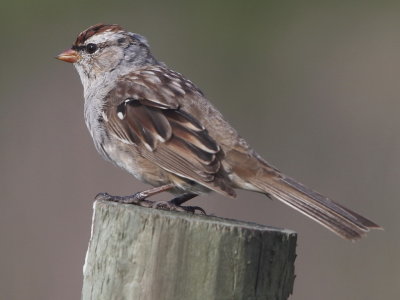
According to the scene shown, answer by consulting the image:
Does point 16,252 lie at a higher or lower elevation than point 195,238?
higher

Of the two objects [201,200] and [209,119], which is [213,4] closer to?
[201,200]

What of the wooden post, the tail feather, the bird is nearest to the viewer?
the wooden post

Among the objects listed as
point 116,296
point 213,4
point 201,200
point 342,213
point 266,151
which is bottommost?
point 116,296

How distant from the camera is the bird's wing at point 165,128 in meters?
5.23

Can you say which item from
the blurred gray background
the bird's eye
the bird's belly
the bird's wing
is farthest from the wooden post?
the blurred gray background

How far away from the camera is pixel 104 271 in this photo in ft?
13.3

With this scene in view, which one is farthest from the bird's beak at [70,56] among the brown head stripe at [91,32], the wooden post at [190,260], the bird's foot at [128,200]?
the wooden post at [190,260]

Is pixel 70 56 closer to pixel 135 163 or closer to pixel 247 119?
pixel 135 163

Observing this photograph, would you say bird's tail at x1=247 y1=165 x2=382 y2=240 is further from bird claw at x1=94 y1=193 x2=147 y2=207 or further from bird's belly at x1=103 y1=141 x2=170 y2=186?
bird claw at x1=94 y1=193 x2=147 y2=207

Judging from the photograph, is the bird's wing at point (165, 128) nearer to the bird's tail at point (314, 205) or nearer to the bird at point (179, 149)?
the bird at point (179, 149)

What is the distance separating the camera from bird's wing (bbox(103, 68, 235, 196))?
5234 mm

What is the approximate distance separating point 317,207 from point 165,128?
3.25ft

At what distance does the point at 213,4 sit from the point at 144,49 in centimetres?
683

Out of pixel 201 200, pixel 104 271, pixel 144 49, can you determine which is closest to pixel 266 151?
pixel 201 200
